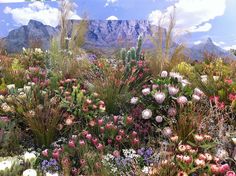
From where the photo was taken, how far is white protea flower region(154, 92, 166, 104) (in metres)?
6.20

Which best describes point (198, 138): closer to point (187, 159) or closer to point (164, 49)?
point (187, 159)

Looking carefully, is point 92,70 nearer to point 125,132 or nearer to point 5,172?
point 125,132

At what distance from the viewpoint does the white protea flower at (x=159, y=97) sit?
6.20 m

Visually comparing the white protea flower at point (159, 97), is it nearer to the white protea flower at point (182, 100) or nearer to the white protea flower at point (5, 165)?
the white protea flower at point (182, 100)

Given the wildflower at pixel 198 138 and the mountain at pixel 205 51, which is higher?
the wildflower at pixel 198 138

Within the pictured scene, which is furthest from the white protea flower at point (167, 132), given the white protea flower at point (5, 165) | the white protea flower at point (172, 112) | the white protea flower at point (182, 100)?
the white protea flower at point (5, 165)

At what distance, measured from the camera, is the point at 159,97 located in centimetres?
620

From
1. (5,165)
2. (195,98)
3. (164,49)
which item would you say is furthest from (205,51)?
(5,165)

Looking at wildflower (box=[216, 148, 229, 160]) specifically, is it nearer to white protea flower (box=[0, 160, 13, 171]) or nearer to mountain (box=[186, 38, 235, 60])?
white protea flower (box=[0, 160, 13, 171])

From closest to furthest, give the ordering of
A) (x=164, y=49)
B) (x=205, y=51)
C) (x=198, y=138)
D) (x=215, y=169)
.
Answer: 1. (x=215, y=169)
2. (x=198, y=138)
3. (x=164, y=49)
4. (x=205, y=51)

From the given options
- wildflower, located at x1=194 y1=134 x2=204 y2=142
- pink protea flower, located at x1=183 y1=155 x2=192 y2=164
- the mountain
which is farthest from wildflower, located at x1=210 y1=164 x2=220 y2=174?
the mountain

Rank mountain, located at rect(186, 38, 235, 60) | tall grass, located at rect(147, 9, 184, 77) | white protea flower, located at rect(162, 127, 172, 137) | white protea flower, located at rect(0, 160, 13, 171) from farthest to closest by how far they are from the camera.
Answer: mountain, located at rect(186, 38, 235, 60), tall grass, located at rect(147, 9, 184, 77), white protea flower, located at rect(162, 127, 172, 137), white protea flower, located at rect(0, 160, 13, 171)

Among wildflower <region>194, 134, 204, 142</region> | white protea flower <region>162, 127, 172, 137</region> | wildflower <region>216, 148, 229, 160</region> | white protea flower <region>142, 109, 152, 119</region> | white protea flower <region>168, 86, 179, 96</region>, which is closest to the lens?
wildflower <region>216, 148, 229, 160</region>

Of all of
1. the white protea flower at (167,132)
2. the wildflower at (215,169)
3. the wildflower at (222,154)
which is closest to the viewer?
the wildflower at (215,169)
